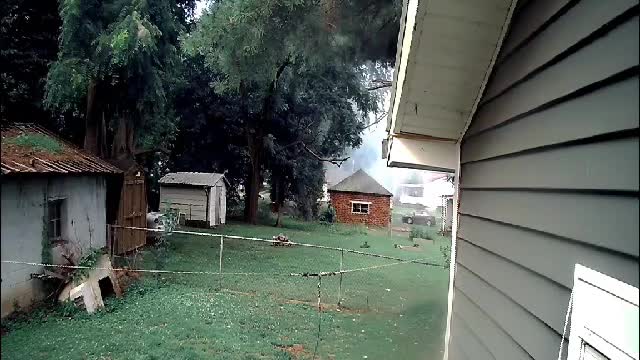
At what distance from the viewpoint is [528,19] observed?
5.90ft

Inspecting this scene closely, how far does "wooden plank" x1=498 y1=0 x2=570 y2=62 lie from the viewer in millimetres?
1562

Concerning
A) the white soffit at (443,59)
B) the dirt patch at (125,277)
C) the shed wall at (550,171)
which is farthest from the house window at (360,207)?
the shed wall at (550,171)

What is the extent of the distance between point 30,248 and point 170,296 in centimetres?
479

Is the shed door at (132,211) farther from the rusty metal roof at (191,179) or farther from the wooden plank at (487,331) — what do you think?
the wooden plank at (487,331)

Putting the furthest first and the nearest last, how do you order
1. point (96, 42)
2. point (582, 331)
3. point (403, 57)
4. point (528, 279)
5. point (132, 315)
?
point (96, 42) → point (132, 315) → point (403, 57) → point (528, 279) → point (582, 331)

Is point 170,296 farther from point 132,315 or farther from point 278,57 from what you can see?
point 278,57

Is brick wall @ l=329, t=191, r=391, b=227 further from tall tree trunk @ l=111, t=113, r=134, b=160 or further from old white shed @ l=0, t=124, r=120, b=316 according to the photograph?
old white shed @ l=0, t=124, r=120, b=316

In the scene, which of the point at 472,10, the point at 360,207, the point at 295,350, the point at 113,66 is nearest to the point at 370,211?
the point at 360,207

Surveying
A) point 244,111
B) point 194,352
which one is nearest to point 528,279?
point 194,352

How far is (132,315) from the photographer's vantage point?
4.34 m

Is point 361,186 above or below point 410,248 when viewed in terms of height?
above

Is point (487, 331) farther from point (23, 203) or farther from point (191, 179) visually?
point (191, 179)

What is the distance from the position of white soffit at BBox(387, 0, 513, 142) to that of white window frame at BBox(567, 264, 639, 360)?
1.11m

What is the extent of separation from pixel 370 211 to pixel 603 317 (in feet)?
57.8
